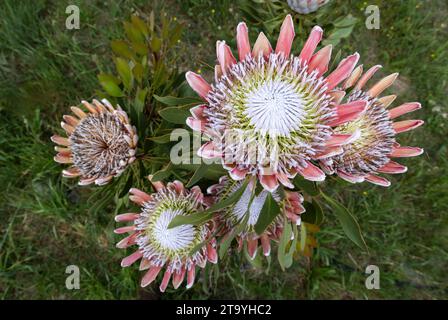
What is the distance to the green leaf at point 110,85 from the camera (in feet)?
5.14

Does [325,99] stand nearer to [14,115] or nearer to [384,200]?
[384,200]

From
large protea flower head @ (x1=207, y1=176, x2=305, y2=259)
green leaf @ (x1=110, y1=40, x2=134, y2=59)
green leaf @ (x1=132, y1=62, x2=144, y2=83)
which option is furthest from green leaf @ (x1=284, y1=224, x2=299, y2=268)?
green leaf @ (x1=110, y1=40, x2=134, y2=59)

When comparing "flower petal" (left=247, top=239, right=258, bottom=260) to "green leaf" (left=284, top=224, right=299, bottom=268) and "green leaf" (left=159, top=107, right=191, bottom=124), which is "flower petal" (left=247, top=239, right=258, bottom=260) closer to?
"green leaf" (left=284, top=224, right=299, bottom=268)

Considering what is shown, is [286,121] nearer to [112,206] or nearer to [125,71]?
[125,71]

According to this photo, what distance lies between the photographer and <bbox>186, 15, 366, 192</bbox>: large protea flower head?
3.64 feet

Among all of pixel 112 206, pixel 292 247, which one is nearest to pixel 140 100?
pixel 292 247

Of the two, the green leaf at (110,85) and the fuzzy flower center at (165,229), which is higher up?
the green leaf at (110,85)

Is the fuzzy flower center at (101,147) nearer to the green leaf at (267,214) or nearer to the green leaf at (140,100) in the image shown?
the green leaf at (140,100)

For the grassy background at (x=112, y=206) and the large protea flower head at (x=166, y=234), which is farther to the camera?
the grassy background at (x=112, y=206)

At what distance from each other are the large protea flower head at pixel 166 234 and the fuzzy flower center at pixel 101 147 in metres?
0.13

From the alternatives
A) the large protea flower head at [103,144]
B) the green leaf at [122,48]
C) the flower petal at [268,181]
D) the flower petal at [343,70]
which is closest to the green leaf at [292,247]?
the flower petal at [268,181]

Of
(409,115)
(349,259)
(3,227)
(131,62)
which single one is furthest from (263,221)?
(3,227)

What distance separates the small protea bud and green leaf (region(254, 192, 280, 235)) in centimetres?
77

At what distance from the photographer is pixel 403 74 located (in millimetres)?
2664
